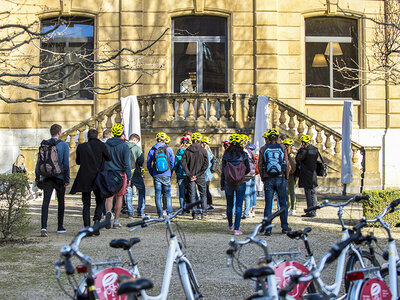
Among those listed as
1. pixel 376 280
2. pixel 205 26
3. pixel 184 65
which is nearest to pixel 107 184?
pixel 376 280

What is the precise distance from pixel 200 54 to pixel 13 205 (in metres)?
13.5

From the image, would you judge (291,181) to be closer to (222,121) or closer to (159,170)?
(159,170)

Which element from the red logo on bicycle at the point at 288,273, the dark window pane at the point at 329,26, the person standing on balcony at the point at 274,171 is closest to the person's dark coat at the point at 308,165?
the person standing on balcony at the point at 274,171

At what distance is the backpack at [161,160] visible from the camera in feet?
42.5

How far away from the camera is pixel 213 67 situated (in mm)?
22641

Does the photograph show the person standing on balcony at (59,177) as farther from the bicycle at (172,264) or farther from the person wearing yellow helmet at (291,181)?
the bicycle at (172,264)

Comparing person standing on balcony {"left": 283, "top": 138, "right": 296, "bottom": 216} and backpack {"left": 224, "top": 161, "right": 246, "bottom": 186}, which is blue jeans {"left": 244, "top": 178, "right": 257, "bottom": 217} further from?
backpack {"left": 224, "top": 161, "right": 246, "bottom": 186}

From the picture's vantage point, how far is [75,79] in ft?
74.6

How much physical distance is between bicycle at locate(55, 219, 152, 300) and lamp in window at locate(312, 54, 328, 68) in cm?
1881

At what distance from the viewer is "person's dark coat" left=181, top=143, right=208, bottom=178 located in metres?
13.2

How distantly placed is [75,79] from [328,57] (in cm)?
880

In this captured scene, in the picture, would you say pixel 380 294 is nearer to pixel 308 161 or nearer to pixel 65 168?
Answer: pixel 65 168

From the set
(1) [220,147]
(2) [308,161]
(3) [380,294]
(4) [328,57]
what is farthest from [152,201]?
(3) [380,294]

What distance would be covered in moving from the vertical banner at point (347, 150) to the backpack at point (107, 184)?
7.11 m
